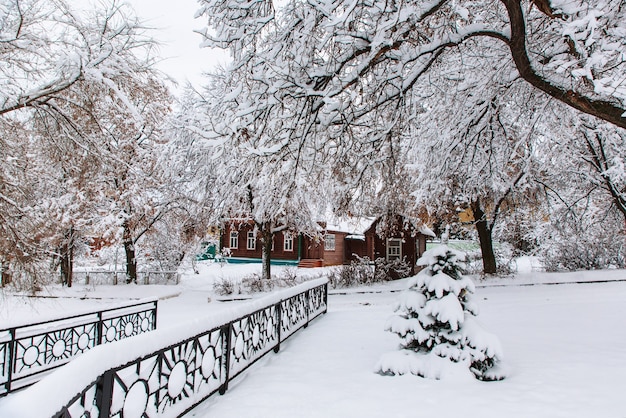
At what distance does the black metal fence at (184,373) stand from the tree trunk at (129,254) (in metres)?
15.6

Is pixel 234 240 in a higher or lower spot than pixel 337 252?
higher

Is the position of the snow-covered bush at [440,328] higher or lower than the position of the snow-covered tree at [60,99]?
lower

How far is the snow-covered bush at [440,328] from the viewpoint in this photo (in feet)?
16.3

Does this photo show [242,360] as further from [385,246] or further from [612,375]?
[385,246]

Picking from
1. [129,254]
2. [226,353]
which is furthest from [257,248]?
[226,353]

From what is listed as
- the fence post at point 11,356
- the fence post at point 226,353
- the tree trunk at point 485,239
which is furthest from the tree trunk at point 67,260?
the tree trunk at point 485,239

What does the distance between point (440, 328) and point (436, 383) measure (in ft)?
2.33

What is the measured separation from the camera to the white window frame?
34.5m

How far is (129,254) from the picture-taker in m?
22.0

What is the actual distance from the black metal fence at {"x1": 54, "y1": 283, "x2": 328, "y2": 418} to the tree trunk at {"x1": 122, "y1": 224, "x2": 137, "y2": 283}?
613 inches

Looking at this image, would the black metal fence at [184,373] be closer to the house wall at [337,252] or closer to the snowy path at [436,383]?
the snowy path at [436,383]

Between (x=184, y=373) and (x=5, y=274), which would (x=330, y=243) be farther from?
(x=184, y=373)

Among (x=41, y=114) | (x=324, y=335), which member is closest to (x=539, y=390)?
(x=324, y=335)

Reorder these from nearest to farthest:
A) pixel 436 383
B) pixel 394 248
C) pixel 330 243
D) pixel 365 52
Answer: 1. pixel 436 383
2. pixel 365 52
3. pixel 394 248
4. pixel 330 243
